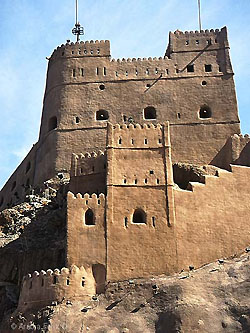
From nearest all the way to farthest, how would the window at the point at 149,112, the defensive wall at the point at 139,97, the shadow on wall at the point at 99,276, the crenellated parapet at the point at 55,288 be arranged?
the crenellated parapet at the point at 55,288, the shadow on wall at the point at 99,276, the defensive wall at the point at 139,97, the window at the point at 149,112

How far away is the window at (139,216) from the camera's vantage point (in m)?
28.9

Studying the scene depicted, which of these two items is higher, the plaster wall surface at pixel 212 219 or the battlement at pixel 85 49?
the battlement at pixel 85 49

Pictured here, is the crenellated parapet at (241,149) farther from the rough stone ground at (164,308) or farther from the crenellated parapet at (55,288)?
the crenellated parapet at (55,288)

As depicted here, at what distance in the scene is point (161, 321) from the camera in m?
23.9

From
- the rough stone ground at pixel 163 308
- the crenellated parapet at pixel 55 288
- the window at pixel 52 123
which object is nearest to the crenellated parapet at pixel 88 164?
the crenellated parapet at pixel 55 288

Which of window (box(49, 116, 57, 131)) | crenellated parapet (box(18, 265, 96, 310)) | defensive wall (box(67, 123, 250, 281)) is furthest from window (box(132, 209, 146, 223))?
window (box(49, 116, 57, 131))

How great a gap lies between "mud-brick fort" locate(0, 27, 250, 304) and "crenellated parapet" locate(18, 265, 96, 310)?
0.07 meters

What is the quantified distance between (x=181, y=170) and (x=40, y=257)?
1052 centimetres

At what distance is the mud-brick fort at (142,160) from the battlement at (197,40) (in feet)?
0.26

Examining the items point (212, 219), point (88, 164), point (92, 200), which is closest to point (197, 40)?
point (88, 164)

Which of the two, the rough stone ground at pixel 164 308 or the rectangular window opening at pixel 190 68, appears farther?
the rectangular window opening at pixel 190 68

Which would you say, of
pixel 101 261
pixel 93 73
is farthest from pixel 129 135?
pixel 93 73

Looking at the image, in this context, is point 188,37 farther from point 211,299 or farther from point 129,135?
point 211,299

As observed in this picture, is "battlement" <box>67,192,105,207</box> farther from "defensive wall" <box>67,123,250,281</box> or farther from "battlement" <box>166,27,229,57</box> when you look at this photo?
"battlement" <box>166,27,229,57</box>
